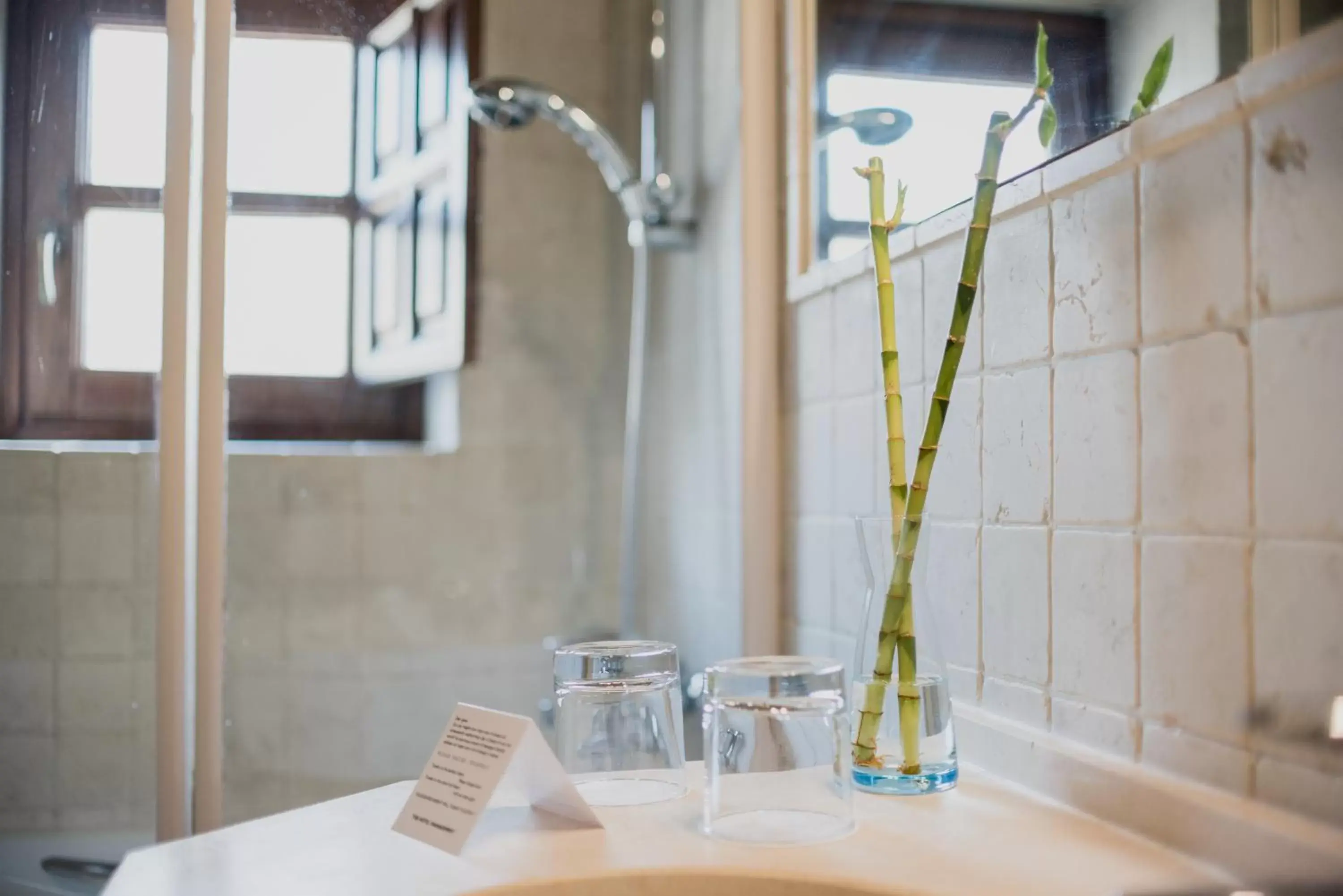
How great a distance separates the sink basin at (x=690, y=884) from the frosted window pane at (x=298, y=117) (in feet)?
3.39

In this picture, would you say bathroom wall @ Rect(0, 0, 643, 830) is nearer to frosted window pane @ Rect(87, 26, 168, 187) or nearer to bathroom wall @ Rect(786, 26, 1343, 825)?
frosted window pane @ Rect(87, 26, 168, 187)

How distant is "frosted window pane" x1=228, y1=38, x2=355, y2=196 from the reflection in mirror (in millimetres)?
694

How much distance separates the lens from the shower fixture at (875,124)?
998mm

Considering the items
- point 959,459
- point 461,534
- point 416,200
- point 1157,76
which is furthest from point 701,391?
point 1157,76

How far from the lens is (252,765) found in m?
1.42

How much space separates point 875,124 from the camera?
1.05m

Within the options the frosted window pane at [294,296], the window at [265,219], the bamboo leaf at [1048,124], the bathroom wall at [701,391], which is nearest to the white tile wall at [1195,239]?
the bamboo leaf at [1048,124]

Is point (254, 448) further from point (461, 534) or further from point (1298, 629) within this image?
point (1298, 629)

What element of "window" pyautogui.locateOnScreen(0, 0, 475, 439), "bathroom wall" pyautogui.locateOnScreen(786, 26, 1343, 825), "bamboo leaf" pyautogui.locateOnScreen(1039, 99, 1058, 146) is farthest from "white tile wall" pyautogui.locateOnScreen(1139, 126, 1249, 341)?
"window" pyautogui.locateOnScreen(0, 0, 475, 439)

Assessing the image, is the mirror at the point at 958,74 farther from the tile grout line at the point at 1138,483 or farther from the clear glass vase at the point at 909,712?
the clear glass vase at the point at 909,712

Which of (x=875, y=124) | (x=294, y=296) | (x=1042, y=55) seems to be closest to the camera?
(x=1042, y=55)

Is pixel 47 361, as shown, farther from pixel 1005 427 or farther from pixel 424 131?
pixel 1005 427

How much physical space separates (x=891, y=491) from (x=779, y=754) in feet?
0.70

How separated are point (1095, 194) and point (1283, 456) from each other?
218 millimetres
